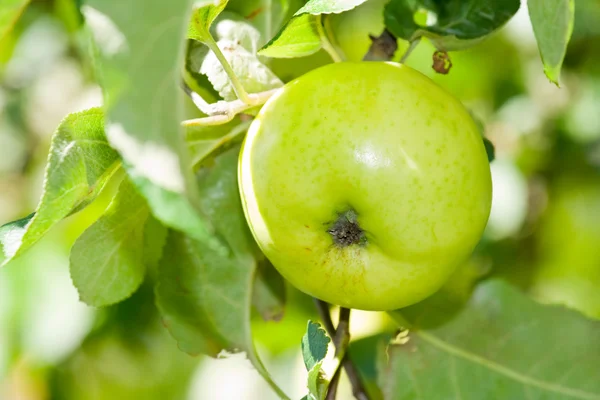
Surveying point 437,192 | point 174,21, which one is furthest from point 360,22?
point 174,21

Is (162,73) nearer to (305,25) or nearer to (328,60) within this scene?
(305,25)

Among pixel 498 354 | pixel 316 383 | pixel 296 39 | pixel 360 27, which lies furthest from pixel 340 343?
pixel 360 27

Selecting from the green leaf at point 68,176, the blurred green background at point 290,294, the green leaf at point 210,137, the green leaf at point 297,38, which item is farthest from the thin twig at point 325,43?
the blurred green background at point 290,294

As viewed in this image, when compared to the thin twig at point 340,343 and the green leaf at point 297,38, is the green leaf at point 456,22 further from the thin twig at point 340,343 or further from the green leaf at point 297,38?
the thin twig at point 340,343


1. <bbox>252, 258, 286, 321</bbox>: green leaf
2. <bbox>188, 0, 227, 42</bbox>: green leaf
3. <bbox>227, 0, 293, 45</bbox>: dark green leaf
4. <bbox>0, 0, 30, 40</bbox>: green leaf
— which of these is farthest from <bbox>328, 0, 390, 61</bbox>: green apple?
<bbox>0, 0, 30, 40</bbox>: green leaf

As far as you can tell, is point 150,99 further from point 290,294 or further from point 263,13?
point 290,294
